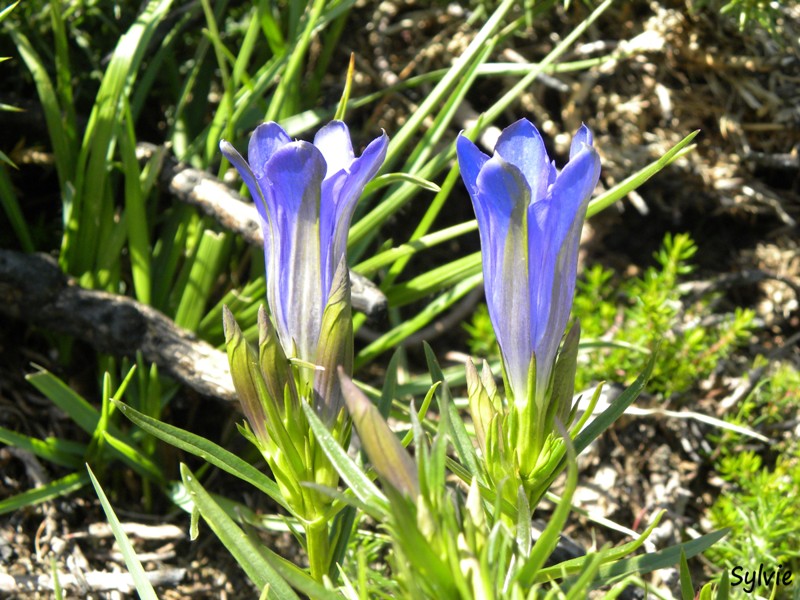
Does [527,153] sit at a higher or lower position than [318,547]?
higher

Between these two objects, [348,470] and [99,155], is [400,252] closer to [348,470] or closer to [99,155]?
[99,155]

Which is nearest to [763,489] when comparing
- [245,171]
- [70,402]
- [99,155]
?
[245,171]

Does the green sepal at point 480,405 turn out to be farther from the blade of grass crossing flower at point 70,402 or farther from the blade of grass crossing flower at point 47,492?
the blade of grass crossing flower at point 47,492

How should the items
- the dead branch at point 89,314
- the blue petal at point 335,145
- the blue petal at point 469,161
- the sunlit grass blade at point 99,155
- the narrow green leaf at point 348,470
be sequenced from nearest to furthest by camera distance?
→ the narrow green leaf at point 348,470 < the blue petal at point 469,161 < the blue petal at point 335,145 < the dead branch at point 89,314 < the sunlit grass blade at point 99,155

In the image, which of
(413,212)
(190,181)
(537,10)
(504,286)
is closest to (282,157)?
(504,286)

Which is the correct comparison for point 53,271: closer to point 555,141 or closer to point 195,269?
point 195,269

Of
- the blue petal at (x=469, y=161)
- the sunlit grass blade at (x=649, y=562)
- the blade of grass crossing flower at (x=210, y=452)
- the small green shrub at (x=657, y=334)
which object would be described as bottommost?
the small green shrub at (x=657, y=334)

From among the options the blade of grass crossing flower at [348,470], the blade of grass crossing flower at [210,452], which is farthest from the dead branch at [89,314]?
the blade of grass crossing flower at [348,470]
